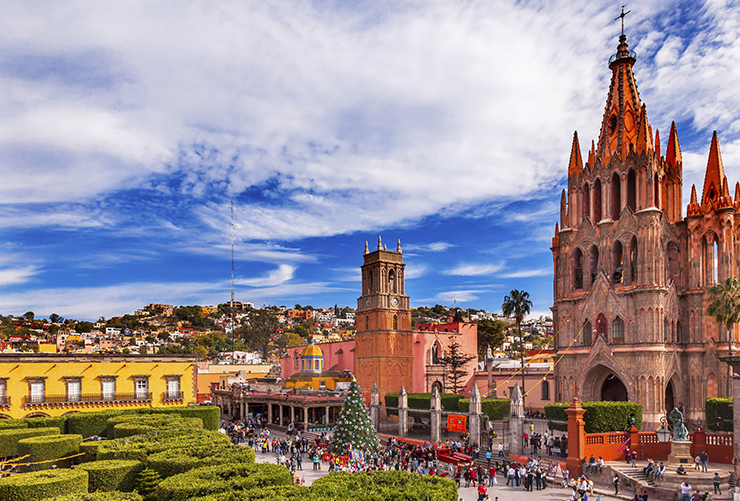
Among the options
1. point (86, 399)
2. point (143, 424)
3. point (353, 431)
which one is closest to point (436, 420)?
point (353, 431)

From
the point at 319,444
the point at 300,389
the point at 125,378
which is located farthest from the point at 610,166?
the point at 125,378

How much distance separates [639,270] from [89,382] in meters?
43.1

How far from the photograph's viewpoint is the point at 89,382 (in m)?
43.7

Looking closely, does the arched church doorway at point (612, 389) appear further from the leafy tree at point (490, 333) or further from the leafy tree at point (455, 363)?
the leafy tree at point (490, 333)

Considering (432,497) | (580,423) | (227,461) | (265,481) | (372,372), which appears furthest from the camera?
(372,372)

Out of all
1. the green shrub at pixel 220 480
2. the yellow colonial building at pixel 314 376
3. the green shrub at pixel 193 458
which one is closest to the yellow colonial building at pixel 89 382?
the yellow colonial building at pixel 314 376

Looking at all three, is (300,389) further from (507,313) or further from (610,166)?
(610,166)

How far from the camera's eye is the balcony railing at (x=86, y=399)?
4125 centimetres

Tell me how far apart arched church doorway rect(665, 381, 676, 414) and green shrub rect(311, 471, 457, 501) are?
116ft

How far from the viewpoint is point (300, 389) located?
5694 cm

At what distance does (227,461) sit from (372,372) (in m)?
44.5

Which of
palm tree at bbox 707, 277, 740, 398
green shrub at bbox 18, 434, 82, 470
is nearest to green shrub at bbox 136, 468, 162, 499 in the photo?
green shrub at bbox 18, 434, 82, 470

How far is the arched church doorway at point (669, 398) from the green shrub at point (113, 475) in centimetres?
3918

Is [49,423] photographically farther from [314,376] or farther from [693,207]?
[693,207]
